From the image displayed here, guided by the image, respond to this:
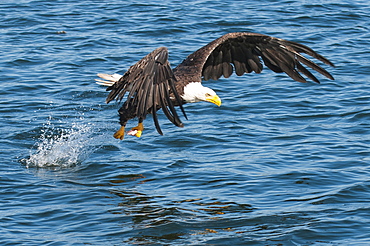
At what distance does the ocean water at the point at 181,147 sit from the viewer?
6242mm

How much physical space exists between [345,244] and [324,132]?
317cm

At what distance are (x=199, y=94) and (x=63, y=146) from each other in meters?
2.27

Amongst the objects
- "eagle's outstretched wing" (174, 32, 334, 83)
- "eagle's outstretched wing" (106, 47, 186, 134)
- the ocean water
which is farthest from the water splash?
"eagle's outstretched wing" (106, 47, 186, 134)

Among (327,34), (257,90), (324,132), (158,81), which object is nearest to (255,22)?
(327,34)

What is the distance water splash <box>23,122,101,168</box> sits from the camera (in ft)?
26.3

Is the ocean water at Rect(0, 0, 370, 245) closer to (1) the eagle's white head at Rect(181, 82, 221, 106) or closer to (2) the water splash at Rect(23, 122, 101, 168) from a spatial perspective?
(2) the water splash at Rect(23, 122, 101, 168)

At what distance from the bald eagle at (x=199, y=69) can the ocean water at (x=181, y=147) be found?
2.79 ft

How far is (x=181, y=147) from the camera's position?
850cm

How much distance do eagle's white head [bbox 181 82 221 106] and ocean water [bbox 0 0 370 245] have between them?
925mm

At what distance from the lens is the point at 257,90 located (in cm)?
1066

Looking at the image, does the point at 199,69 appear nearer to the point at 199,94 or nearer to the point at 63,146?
the point at 199,94

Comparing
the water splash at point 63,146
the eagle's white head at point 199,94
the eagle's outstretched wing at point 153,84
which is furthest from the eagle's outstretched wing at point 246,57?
the water splash at point 63,146

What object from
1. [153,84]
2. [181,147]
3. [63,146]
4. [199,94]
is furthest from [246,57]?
[63,146]

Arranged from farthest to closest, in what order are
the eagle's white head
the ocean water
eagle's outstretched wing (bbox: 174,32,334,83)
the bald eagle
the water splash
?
the water splash → eagle's outstretched wing (bbox: 174,32,334,83) → the eagle's white head → the ocean water → the bald eagle
